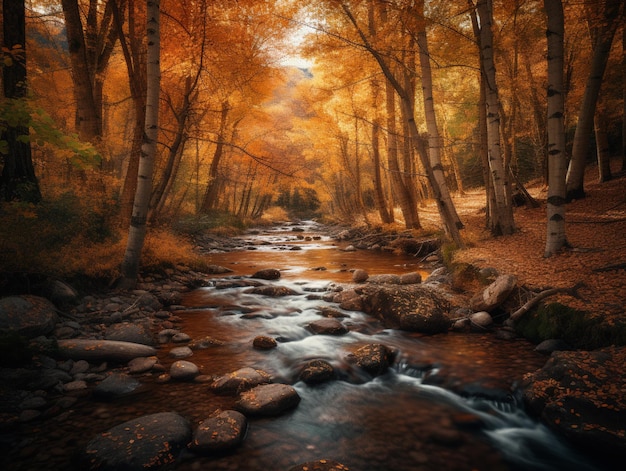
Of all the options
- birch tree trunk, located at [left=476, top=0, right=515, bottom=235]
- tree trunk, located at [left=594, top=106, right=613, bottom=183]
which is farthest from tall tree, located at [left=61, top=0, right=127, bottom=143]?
tree trunk, located at [left=594, top=106, right=613, bottom=183]

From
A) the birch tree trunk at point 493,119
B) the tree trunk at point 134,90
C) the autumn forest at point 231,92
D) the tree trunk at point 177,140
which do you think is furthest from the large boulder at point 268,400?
the birch tree trunk at point 493,119

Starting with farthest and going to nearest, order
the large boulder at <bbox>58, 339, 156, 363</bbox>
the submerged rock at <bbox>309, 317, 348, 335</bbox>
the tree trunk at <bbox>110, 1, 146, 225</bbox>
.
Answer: the tree trunk at <bbox>110, 1, 146, 225</bbox> < the submerged rock at <bbox>309, 317, 348, 335</bbox> < the large boulder at <bbox>58, 339, 156, 363</bbox>

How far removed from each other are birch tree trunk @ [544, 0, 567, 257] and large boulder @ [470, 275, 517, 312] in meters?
1.89

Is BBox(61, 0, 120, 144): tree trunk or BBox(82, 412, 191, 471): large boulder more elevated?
BBox(61, 0, 120, 144): tree trunk

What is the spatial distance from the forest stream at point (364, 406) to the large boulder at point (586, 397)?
0.20 m

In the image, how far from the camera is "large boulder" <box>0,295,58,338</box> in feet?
14.1

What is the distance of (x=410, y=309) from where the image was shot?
629 centimetres

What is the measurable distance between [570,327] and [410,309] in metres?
2.39

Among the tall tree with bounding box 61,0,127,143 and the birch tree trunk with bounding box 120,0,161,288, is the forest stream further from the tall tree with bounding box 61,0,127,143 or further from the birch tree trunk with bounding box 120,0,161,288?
the tall tree with bounding box 61,0,127,143

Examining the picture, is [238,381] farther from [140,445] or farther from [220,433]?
[140,445]

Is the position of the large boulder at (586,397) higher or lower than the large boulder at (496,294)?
lower

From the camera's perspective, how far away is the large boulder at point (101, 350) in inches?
175

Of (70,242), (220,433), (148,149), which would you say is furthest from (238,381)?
(70,242)

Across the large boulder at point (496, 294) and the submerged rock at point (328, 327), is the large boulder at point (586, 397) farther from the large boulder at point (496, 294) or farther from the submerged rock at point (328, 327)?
the submerged rock at point (328, 327)
